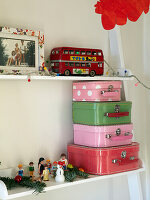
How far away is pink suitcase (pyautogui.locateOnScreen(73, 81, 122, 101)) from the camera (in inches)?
70.7

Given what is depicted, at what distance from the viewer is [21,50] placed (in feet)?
5.37

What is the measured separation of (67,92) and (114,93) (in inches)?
10.5

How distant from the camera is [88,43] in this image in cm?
200

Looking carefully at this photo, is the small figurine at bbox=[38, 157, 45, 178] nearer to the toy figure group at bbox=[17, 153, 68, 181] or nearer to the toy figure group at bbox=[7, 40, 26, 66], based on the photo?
the toy figure group at bbox=[17, 153, 68, 181]

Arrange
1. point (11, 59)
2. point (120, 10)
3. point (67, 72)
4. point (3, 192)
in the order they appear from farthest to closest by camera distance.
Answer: point (67, 72) → point (11, 59) → point (3, 192) → point (120, 10)

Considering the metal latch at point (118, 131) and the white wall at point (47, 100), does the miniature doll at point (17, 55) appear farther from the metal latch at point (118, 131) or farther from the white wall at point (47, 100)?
the metal latch at point (118, 131)

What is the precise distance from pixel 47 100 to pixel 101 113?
0.30 meters

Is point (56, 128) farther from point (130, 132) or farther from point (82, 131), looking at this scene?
point (130, 132)

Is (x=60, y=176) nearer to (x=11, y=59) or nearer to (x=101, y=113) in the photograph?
(x=101, y=113)

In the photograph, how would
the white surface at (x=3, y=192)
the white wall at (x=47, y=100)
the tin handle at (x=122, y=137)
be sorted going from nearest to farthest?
the white surface at (x=3, y=192) < the white wall at (x=47, y=100) < the tin handle at (x=122, y=137)

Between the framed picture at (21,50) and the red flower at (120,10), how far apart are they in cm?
60

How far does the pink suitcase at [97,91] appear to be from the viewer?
5.89ft

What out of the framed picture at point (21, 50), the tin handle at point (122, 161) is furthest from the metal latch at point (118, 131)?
the framed picture at point (21, 50)

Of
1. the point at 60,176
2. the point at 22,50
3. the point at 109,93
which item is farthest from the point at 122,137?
the point at 22,50
